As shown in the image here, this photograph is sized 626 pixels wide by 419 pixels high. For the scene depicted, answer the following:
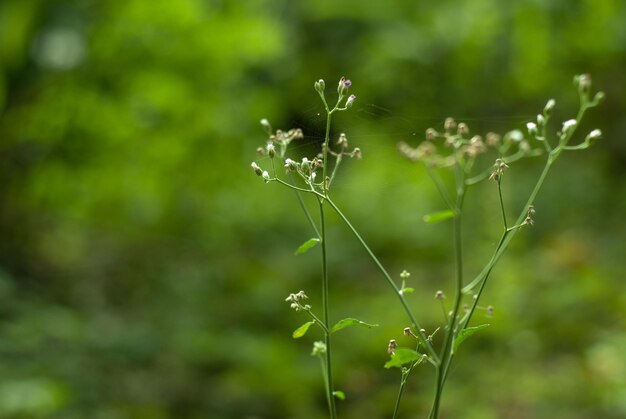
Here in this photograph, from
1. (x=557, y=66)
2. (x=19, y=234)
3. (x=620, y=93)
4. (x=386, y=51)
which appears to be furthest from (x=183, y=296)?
(x=620, y=93)

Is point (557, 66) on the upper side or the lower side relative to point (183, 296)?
upper

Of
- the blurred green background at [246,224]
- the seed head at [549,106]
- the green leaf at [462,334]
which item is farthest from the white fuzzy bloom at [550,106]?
the blurred green background at [246,224]

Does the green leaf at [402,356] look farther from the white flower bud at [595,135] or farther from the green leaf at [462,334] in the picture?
the white flower bud at [595,135]

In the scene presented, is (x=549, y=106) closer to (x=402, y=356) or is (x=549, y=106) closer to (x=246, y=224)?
(x=402, y=356)

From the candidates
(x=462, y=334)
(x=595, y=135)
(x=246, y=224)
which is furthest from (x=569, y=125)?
(x=246, y=224)

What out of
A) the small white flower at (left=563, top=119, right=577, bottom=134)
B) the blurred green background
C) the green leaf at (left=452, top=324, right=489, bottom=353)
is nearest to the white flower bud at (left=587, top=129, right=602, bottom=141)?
the small white flower at (left=563, top=119, right=577, bottom=134)

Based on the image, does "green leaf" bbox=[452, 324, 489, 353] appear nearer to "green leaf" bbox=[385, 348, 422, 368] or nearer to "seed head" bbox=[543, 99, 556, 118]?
"green leaf" bbox=[385, 348, 422, 368]

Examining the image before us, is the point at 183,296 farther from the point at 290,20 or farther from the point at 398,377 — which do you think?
the point at 290,20

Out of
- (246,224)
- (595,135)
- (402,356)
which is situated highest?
(246,224)
